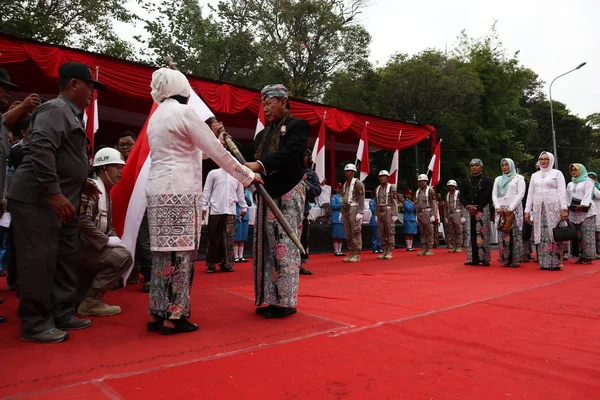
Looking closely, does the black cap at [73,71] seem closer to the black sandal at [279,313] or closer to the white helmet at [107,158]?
the white helmet at [107,158]

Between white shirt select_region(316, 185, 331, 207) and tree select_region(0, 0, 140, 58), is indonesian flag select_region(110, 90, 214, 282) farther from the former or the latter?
tree select_region(0, 0, 140, 58)

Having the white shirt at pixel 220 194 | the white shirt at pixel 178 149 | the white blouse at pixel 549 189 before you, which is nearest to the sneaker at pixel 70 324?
the white shirt at pixel 178 149

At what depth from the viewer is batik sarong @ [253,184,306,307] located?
317cm

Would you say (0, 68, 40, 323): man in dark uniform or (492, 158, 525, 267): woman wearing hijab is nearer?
(0, 68, 40, 323): man in dark uniform

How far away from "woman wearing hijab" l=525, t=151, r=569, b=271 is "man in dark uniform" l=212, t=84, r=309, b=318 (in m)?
4.66

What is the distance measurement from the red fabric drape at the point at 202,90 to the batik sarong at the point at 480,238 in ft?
11.0

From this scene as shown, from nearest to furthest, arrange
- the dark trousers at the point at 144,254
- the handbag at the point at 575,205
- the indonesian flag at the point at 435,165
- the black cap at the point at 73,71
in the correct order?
1. the black cap at the point at 73,71
2. the dark trousers at the point at 144,254
3. the handbag at the point at 575,205
4. the indonesian flag at the point at 435,165

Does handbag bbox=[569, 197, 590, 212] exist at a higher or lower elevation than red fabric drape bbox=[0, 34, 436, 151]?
lower

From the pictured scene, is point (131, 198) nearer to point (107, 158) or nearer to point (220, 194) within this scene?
point (107, 158)

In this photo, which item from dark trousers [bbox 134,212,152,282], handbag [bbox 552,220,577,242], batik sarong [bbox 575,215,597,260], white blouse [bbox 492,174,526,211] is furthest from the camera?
batik sarong [bbox 575,215,597,260]

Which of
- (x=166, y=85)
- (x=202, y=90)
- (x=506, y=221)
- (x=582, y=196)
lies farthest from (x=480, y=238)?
(x=166, y=85)

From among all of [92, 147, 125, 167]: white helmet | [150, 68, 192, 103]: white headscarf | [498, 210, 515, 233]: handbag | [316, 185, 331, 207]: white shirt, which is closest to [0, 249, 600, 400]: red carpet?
[92, 147, 125, 167]: white helmet

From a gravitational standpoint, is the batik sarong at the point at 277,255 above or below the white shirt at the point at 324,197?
below

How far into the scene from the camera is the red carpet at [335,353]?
1856 mm
